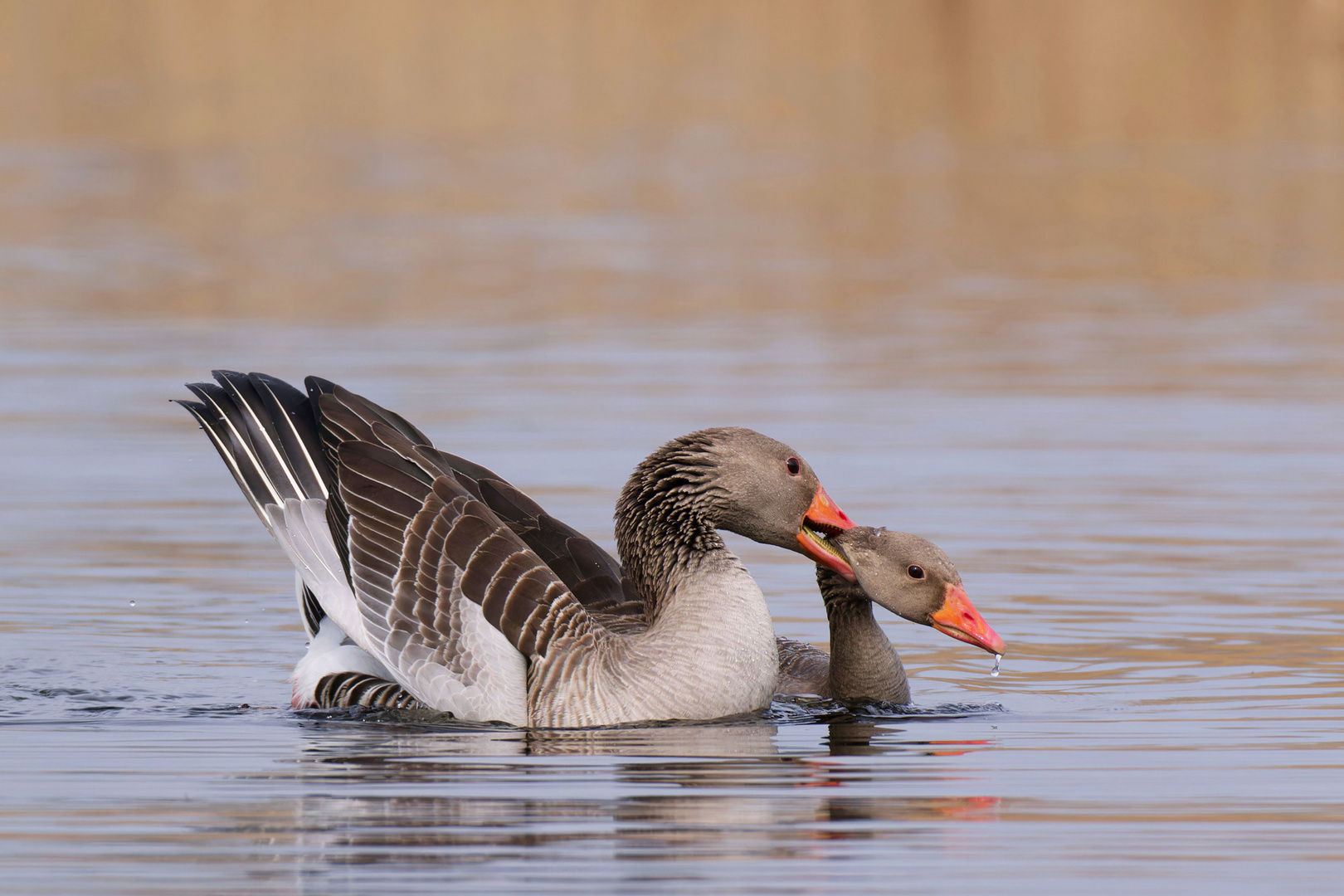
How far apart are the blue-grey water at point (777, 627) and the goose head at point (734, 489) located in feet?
3.42

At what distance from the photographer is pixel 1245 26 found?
69.2m

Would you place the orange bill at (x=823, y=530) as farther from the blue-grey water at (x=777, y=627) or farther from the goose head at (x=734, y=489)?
the blue-grey water at (x=777, y=627)

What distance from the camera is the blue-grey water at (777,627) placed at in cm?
841

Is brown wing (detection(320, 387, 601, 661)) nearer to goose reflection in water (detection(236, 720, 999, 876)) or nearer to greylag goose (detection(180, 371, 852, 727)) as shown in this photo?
greylag goose (detection(180, 371, 852, 727))

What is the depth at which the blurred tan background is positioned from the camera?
30.3 m

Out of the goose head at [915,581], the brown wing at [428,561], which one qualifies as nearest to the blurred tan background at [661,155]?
the brown wing at [428,561]

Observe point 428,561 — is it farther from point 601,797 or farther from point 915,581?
point 915,581

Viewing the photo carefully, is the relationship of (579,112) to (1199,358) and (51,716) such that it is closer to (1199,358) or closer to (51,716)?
(1199,358)

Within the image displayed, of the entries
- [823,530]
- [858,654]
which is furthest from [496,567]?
[858,654]

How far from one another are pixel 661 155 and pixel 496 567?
36.7 metres

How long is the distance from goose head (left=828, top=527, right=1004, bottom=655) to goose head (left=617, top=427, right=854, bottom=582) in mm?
161

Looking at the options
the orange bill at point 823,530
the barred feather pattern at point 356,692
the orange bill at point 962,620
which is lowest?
the barred feather pattern at point 356,692

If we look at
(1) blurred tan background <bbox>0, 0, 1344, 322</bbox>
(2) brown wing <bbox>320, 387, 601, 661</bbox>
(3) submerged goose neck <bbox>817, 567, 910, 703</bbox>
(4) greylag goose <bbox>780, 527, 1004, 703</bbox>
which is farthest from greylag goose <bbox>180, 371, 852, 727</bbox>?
(1) blurred tan background <bbox>0, 0, 1344, 322</bbox>

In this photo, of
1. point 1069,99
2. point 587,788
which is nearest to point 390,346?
point 587,788
